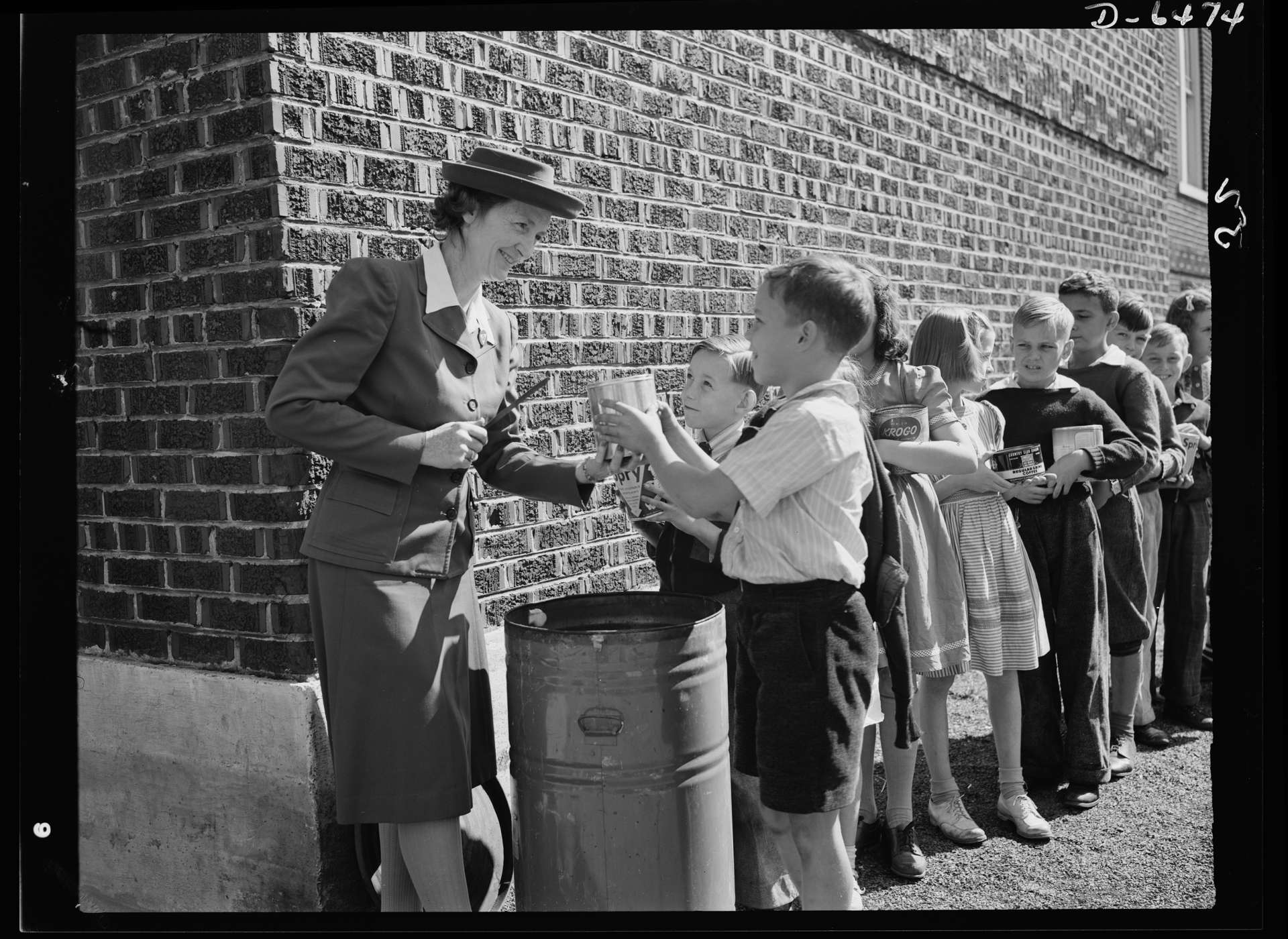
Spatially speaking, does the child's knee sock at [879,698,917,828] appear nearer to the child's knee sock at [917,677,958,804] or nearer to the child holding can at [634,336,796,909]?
the child's knee sock at [917,677,958,804]

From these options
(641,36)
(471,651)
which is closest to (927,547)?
(471,651)

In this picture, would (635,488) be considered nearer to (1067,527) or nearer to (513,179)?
(513,179)

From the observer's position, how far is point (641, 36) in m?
4.51

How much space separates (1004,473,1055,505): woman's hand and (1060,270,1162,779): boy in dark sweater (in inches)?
16.9

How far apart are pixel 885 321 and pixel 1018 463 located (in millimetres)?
1056

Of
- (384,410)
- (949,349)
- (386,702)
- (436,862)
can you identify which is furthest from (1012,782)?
(384,410)

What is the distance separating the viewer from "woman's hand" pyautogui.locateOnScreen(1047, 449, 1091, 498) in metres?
4.19

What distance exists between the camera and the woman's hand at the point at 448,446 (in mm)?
2746

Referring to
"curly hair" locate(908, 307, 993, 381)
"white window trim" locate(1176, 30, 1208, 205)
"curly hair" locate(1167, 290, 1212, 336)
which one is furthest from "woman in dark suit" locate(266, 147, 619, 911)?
"white window trim" locate(1176, 30, 1208, 205)

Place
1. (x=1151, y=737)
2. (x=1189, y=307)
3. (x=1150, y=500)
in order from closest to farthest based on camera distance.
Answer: (x=1151, y=737) → (x=1150, y=500) → (x=1189, y=307)

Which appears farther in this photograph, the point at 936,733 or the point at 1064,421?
the point at 1064,421

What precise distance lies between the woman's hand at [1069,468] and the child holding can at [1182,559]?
52.3 inches

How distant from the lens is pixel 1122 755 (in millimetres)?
4660

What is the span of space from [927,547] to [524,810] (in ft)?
5.66
